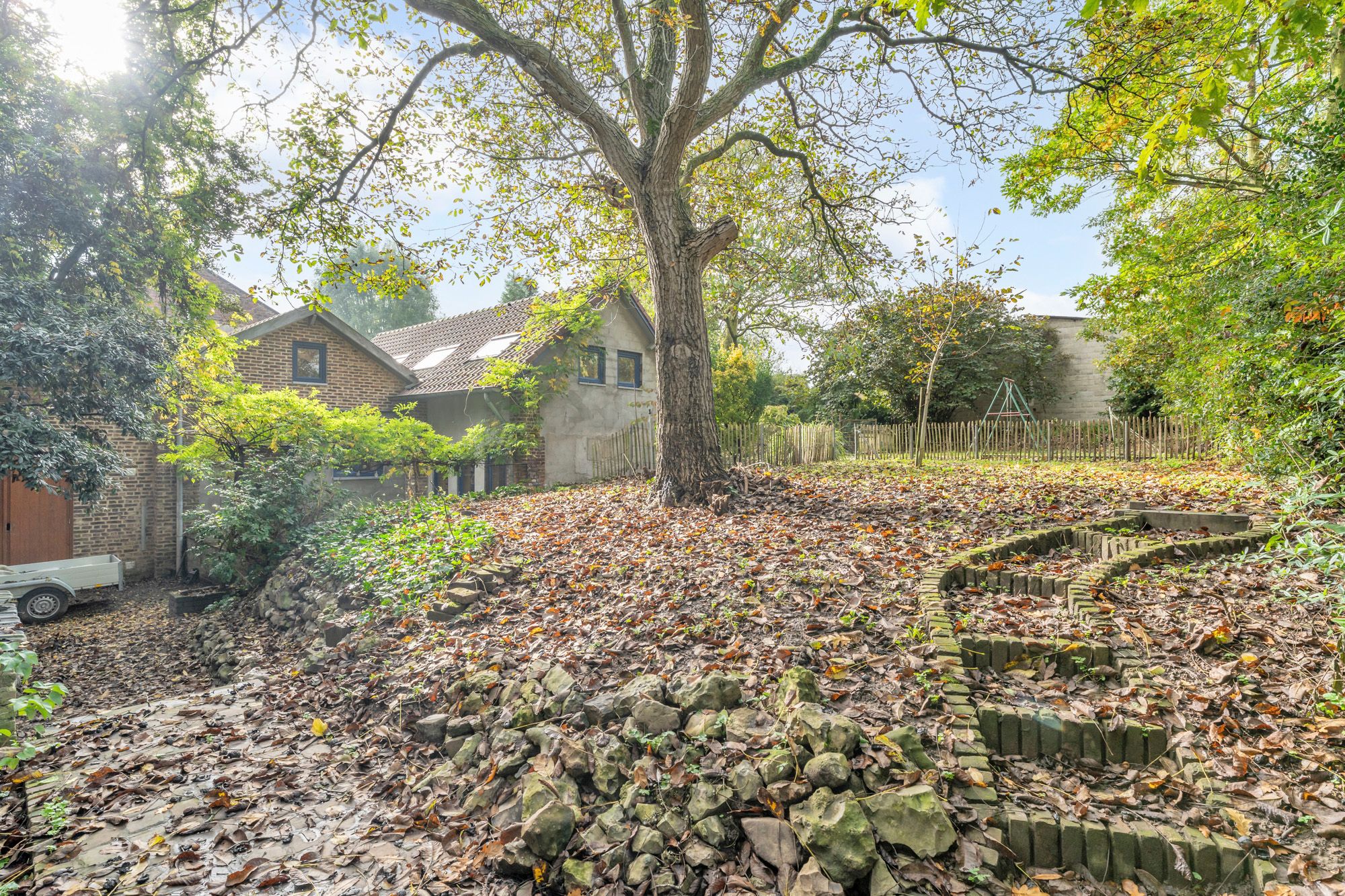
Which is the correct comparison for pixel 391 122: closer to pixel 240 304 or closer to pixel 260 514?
pixel 260 514

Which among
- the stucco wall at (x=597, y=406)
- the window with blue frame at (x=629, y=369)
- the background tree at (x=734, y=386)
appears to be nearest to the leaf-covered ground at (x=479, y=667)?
the stucco wall at (x=597, y=406)

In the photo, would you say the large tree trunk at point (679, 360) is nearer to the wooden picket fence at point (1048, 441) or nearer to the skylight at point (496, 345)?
the skylight at point (496, 345)

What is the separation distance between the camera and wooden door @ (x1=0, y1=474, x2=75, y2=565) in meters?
11.9

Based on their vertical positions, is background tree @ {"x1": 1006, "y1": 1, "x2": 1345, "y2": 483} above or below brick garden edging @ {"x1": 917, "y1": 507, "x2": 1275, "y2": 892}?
above

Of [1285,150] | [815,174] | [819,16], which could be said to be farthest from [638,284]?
[1285,150]

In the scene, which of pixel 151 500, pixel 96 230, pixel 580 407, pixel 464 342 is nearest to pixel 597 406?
pixel 580 407

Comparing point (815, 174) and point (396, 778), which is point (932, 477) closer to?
point (815, 174)

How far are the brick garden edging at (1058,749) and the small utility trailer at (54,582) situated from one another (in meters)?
13.3

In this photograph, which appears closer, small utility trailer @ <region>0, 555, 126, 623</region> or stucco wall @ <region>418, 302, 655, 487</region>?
small utility trailer @ <region>0, 555, 126, 623</region>

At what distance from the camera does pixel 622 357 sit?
1770 cm

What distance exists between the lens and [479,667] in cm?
461

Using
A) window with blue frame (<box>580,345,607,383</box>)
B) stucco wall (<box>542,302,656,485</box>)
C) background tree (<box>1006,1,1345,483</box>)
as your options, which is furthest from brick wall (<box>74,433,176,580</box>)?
background tree (<box>1006,1,1345,483</box>)

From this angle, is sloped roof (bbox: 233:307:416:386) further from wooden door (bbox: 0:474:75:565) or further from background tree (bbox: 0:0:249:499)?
wooden door (bbox: 0:474:75:565)

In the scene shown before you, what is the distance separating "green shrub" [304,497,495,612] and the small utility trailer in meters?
4.94
